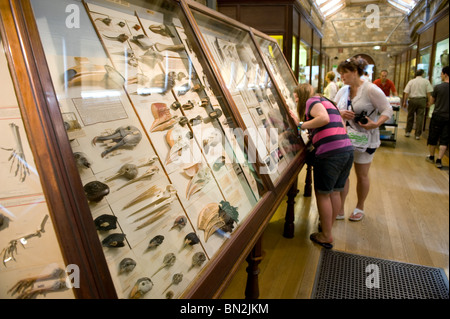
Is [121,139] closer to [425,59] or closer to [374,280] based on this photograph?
[374,280]

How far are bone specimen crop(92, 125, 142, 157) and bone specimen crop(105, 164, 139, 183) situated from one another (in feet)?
0.22

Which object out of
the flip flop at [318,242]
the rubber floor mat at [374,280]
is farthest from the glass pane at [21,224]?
the flip flop at [318,242]

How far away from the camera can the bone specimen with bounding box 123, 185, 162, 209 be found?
98 cm

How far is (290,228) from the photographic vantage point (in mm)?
3133

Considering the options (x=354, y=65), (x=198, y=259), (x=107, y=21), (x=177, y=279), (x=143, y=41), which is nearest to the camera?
(x=177, y=279)

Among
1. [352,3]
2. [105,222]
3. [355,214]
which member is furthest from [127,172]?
[352,3]

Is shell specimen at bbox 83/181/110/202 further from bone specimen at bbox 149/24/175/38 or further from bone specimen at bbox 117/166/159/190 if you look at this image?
bone specimen at bbox 149/24/175/38

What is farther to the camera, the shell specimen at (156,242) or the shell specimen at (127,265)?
the shell specimen at (156,242)

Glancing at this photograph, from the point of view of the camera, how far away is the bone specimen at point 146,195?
0.98 m

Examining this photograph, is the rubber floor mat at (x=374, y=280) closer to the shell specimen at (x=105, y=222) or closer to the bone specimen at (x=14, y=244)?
the shell specimen at (x=105, y=222)

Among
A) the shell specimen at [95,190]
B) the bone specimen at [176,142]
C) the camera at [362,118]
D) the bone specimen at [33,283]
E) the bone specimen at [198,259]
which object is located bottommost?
the bone specimen at [198,259]

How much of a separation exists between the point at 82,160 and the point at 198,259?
0.50m

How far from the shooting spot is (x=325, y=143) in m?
2.65
